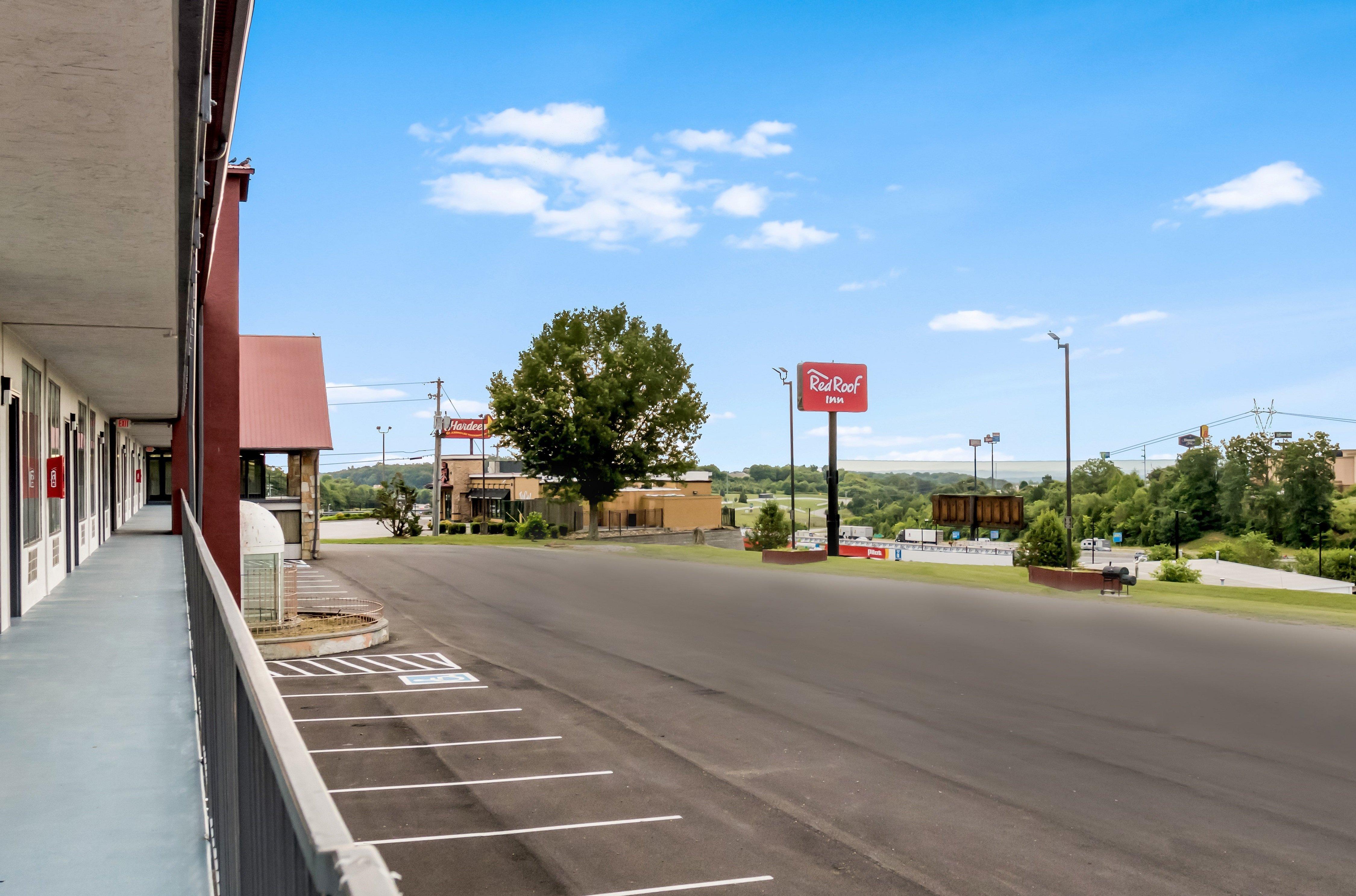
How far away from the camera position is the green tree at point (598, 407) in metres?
55.5

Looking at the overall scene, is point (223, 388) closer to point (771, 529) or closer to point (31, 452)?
point (31, 452)

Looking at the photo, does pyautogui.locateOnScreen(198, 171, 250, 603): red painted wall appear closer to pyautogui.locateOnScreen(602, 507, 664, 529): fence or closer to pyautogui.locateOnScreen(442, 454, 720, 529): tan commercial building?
pyautogui.locateOnScreen(442, 454, 720, 529): tan commercial building

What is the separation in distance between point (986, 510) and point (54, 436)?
56376 mm

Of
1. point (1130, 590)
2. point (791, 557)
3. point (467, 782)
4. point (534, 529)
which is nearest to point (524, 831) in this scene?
point (467, 782)

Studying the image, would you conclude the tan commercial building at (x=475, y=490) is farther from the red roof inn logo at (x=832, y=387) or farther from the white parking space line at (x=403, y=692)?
the white parking space line at (x=403, y=692)

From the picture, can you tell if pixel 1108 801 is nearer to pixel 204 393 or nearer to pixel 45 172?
pixel 45 172

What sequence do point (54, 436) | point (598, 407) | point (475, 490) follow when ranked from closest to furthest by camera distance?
point (54, 436), point (598, 407), point (475, 490)

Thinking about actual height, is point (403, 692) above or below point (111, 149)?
below

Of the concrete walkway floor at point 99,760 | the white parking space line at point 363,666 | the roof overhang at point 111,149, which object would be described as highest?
the roof overhang at point 111,149

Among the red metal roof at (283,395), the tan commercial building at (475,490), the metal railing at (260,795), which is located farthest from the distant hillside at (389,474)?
the metal railing at (260,795)

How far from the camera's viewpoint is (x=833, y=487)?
46.3 metres

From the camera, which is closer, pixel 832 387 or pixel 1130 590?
pixel 1130 590

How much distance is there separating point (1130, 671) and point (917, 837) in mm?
10560

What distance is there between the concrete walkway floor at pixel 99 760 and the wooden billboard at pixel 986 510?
188ft
